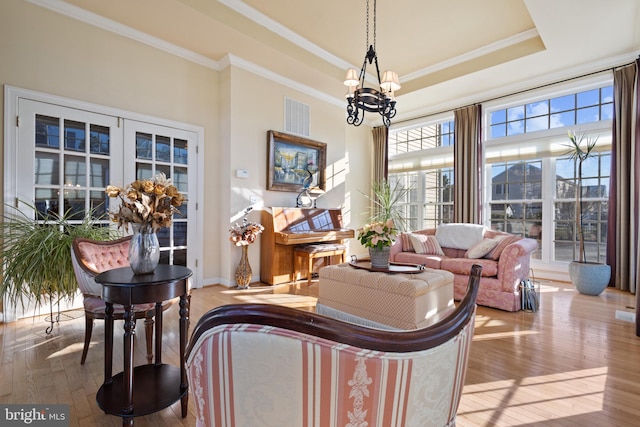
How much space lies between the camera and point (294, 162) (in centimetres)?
530

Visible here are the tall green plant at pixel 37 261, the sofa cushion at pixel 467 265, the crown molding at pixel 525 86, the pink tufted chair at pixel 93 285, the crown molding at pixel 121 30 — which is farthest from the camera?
Answer: the crown molding at pixel 525 86

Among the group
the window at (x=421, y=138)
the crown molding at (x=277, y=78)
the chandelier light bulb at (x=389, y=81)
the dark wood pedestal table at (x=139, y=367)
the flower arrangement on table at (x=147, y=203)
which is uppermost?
the crown molding at (x=277, y=78)

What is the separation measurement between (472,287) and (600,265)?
4436mm

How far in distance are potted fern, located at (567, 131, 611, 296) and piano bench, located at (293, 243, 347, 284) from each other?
324 cm

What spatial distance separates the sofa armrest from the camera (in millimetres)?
3500

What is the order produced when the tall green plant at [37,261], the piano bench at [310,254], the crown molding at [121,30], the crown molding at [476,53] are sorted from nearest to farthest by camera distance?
the tall green plant at [37,261]
the crown molding at [121,30]
the crown molding at [476,53]
the piano bench at [310,254]

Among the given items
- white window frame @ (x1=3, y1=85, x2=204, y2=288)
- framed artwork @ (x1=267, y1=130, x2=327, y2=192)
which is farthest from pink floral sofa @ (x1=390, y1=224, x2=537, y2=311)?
white window frame @ (x1=3, y1=85, x2=204, y2=288)

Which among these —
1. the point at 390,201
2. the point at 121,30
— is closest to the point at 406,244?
the point at 390,201

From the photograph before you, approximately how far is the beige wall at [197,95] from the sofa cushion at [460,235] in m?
2.11

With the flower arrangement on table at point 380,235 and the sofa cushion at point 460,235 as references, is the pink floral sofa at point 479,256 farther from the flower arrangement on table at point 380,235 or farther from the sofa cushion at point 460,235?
the flower arrangement on table at point 380,235

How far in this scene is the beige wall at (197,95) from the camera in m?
3.19

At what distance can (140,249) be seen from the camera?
1.75 metres

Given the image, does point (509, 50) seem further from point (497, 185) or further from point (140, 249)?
point (140, 249)

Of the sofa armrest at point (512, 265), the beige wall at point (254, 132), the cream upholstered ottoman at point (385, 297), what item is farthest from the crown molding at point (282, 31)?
the sofa armrest at point (512, 265)
